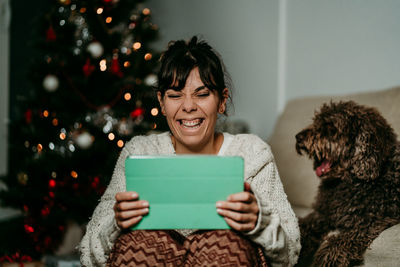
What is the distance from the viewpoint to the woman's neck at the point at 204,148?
4.66ft

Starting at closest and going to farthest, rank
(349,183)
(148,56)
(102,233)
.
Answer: (102,233) → (349,183) → (148,56)

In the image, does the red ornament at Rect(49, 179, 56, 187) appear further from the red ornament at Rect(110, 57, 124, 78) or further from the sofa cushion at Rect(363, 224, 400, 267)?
the sofa cushion at Rect(363, 224, 400, 267)

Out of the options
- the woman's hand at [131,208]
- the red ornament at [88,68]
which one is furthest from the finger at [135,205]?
the red ornament at [88,68]

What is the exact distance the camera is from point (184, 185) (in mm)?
920

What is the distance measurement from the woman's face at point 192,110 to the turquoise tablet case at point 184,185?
0.42 m

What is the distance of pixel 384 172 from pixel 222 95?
64 centimetres

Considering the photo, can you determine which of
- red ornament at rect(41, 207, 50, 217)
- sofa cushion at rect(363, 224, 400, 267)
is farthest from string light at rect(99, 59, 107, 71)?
sofa cushion at rect(363, 224, 400, 267)

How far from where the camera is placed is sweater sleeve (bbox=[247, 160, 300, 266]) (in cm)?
104

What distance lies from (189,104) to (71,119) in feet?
4.68

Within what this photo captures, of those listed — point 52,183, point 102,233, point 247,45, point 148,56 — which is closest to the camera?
point 102,233


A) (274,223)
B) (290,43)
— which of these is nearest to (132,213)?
(274,223)

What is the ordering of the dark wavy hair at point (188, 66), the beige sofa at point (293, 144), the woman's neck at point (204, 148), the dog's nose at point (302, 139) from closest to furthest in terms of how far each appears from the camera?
1. the dark wavy hair at point (188, 66)
2. the woman's neck at point (204, 148)
3. the dog's nose at point (302, 139)
4. the beige sofa at point (293, 144)

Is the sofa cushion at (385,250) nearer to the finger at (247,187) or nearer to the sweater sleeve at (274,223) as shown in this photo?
the sweater sleeve at (274,223)

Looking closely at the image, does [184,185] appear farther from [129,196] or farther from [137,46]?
[137,46]
